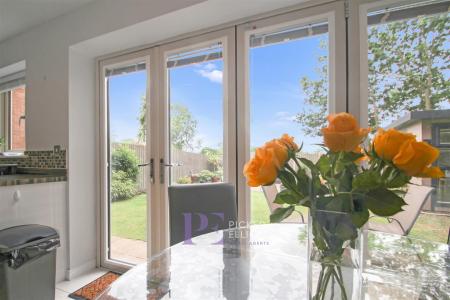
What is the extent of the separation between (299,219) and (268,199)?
0.27 meters

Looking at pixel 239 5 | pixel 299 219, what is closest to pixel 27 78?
pixel 239 5

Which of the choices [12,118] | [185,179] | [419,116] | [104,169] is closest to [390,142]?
[419,116]

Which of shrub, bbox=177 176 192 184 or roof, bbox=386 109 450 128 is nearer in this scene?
roof, bbox=386 109 450 128

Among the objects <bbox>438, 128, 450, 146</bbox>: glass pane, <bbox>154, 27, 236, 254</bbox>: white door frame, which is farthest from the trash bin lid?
<bbox>438, 128, 450, 146</bbox>: glass pane

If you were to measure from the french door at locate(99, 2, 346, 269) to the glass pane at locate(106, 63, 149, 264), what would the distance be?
0.4 inches

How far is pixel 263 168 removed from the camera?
0.58 metres

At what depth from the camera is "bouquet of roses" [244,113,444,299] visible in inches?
20.7

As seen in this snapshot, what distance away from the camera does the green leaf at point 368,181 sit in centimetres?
56

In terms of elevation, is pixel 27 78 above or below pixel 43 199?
above

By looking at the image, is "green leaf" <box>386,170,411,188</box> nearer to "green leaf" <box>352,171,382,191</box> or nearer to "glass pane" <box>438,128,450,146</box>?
"green leaf" <box>352,171,382,191</box>

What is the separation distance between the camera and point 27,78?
2.81m

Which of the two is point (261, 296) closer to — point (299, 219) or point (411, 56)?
point (299, 219)

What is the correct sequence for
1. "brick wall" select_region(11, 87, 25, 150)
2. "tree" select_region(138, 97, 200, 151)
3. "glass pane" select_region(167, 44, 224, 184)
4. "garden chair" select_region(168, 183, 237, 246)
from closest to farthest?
"garden chair" select_region(168, 183, 237, 246) < "glass pane" select_region(167, 44, 224, 184) < "tree" select_region(138, 97, 200, 151) < "brick wall" select_region(11, 87, 25, 150)

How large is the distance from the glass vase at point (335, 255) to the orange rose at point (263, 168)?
0.16m
